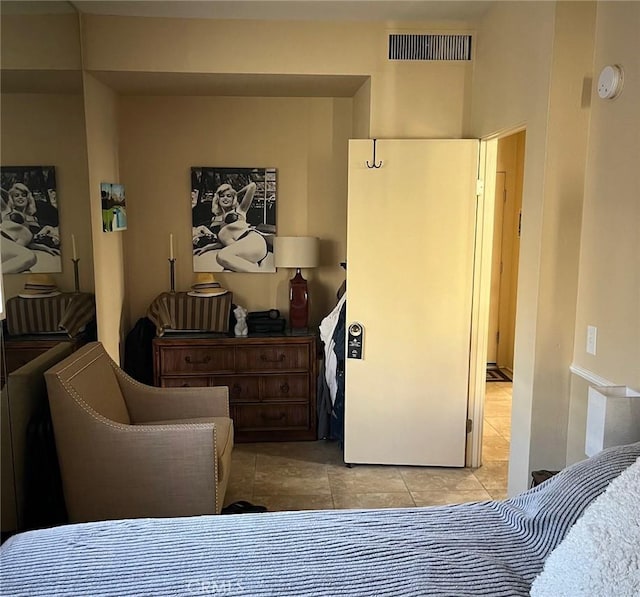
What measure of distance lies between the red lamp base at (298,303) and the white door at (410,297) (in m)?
0.72

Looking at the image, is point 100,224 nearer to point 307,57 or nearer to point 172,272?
point 172,272

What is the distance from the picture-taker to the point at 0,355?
7.95ft

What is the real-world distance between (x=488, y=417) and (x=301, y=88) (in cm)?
293

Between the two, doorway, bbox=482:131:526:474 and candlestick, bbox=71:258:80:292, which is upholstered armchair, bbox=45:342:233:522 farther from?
doorway, bbox=482:131:526:474

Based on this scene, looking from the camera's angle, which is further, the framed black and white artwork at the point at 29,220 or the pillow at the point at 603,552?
the framed black and white artwork at the point at 29,220

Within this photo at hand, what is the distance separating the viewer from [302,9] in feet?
10.8

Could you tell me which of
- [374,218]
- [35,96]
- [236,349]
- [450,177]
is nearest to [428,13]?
[450,177]

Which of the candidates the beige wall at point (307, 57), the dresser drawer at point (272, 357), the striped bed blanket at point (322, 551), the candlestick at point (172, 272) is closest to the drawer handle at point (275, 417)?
the dresser drawer at point (272, 357)

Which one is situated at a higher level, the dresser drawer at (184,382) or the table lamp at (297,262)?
the table lamp at (297,262)

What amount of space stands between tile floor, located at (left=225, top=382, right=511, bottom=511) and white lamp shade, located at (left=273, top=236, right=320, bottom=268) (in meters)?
1.30

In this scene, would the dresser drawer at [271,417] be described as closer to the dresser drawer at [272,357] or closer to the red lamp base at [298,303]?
the dresser drawer at [272,357]

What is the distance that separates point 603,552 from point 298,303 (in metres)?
3.11

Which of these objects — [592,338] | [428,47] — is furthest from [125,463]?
[428,47]

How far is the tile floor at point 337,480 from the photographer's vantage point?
3.33m
